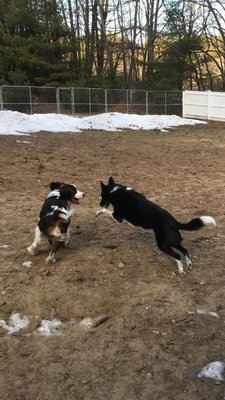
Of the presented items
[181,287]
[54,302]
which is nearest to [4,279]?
[54,302]

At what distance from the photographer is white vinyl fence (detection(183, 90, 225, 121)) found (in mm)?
28594

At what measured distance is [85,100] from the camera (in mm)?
30062

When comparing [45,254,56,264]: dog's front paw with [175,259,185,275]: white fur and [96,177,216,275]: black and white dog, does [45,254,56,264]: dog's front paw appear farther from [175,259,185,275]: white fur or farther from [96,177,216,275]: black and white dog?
[175,259,185,275]: white fur

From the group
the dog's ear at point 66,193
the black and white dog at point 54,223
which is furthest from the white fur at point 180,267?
the dog's ear at point 66,193

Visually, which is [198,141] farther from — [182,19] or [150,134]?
[182,19]

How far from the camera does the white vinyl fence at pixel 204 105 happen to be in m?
28.6

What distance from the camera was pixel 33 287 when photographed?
4395 mm

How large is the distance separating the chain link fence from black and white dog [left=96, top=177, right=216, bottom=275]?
72.7ft

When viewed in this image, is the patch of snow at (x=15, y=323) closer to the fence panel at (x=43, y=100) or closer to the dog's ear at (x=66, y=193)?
the dog's ear at (x=66, y=193)

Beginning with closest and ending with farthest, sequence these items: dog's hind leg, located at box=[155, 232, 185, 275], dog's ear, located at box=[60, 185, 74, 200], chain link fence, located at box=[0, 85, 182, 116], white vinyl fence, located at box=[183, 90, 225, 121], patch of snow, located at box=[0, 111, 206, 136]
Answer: dog's hind leg, located at box=[155, 232, 185, 275] < dog's ear, located at box=[60, 185, 74, 200] < patch of snow, located at box=[0, 111, 206, 136] < chain link fence, located at box=[0, 85, 182, 116] < white vinyl fence, located at box=[183, 90, 225, 121]

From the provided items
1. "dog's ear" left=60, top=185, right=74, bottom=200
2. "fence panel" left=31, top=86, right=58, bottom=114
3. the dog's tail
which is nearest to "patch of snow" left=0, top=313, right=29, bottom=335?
"dog's ear" left=60, top=185, right=74, bottom=200

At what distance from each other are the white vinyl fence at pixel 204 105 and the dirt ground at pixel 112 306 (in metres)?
21.4

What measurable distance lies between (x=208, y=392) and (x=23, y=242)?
124 inches

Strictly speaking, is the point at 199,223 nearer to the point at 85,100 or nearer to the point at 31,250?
the point at 31,250
